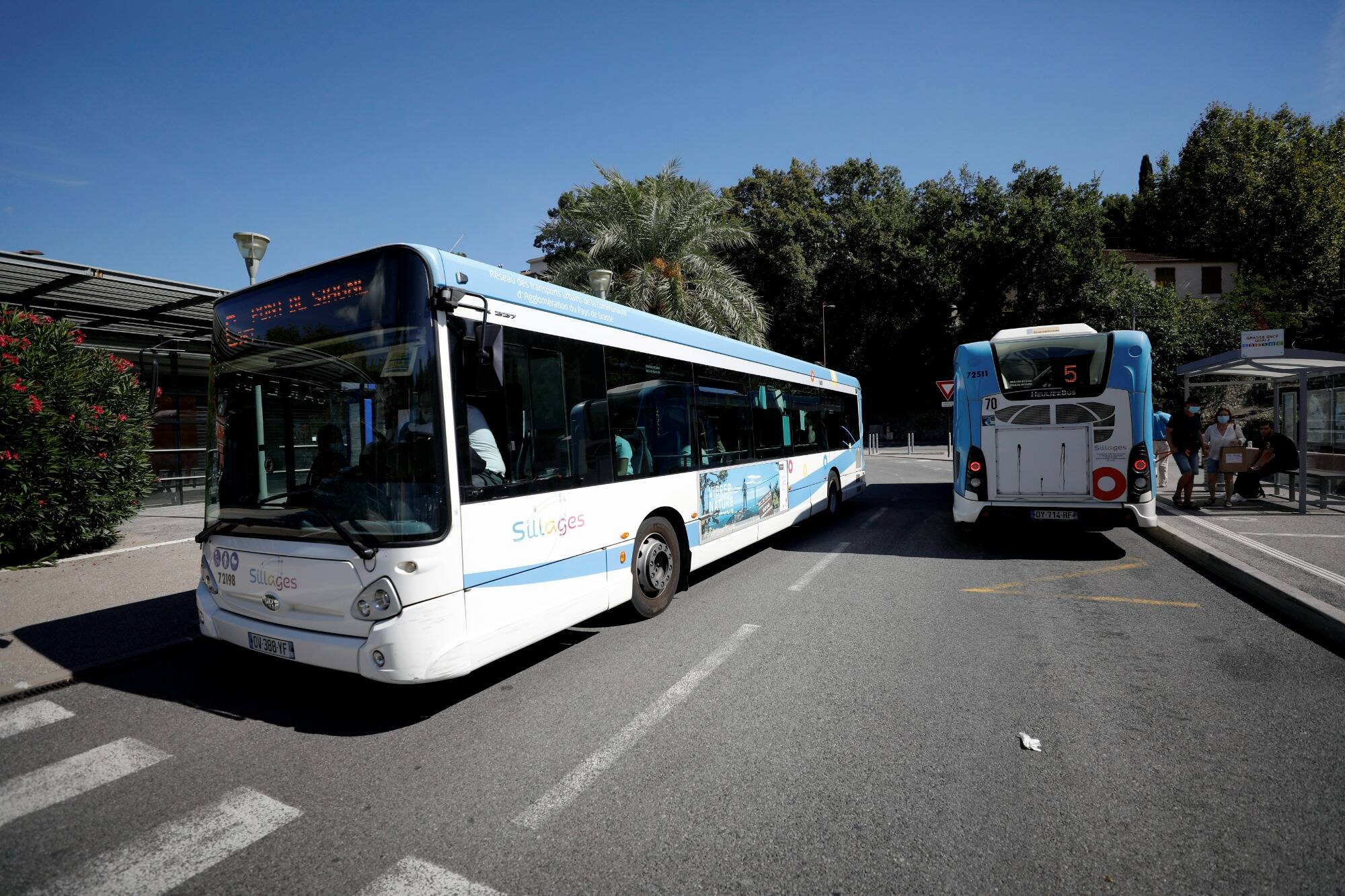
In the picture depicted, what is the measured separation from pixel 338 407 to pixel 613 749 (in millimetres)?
2545

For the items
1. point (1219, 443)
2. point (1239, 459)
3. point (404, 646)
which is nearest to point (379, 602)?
point (404, 646)

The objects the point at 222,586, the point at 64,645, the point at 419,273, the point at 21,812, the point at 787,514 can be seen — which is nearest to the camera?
the point at 21,812

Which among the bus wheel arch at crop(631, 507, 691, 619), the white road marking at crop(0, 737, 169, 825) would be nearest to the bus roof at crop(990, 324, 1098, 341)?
the bus wheel arch at crop(631, 507, 691, 619)

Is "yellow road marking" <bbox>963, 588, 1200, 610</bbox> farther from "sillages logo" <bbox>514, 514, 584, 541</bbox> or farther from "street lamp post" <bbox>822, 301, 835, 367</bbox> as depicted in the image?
"street lamp post" <bbox>822, 301, 835, 367</bbox>

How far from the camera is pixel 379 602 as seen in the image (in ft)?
12.6

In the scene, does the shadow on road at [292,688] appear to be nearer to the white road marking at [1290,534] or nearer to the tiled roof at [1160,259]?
the white road marking at [1290,534]

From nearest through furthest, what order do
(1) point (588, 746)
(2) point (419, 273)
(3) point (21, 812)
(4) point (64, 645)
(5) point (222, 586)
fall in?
(3) point (21, 812) → (1) point (588, 746) → (2) point (419, 273) → (5) point (222, 586) → (4) point (64, 645)

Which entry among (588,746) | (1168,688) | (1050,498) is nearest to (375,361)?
(588,746)

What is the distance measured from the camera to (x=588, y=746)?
3732 millimetres

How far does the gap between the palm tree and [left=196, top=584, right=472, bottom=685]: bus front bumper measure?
16.2 m

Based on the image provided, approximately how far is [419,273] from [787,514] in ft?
22.8

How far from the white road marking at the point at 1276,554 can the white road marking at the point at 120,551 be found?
39.1ft

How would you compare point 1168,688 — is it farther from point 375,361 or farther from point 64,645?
point 64,645

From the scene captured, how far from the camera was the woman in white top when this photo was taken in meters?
11.9
